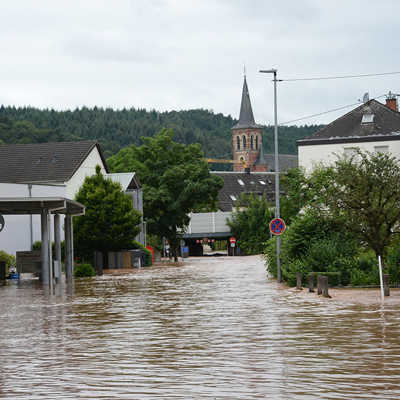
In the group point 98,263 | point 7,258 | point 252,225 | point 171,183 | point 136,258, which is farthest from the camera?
point 252,225

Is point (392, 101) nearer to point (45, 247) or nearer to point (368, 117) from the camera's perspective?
point (368, 117)

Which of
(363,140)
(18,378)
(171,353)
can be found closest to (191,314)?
(171,353)

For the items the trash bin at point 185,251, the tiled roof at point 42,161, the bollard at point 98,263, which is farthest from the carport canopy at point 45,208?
the trash bin at point 185,251

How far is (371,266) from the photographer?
1074 inches

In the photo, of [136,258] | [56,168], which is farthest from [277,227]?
[56,168]

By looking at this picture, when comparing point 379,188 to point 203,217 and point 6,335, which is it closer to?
point 6,335

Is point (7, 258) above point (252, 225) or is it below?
below

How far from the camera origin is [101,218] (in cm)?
4731

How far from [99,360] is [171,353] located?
3.95 feet

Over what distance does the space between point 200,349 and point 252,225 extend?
61.7 m

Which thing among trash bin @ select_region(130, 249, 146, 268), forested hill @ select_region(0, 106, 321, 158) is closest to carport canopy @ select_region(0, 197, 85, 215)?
trash bin @ select_region(130, 249, 146, 268)

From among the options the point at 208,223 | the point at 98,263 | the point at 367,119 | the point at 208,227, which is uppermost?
the point at 367,119

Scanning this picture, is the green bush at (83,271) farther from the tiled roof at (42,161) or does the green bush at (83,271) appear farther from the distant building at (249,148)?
the distant building at (249,148)

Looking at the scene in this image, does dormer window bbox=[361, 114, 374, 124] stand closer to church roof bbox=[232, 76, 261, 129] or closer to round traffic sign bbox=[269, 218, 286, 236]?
round traffic sign bbox=[269, 218, 286, 236]
